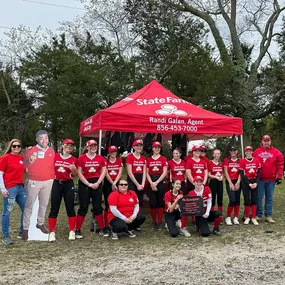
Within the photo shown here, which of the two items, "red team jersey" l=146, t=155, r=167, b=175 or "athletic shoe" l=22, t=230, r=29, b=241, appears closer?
"athletic shoe" l=22, t=230, r=29, b=241

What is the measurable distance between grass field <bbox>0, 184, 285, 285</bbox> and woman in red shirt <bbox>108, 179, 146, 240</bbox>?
0.23 m

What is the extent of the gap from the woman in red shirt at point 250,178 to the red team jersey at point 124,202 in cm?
217

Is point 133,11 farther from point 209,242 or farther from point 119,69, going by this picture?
point 209,242

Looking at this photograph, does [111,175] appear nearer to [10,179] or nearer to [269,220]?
[10,179]

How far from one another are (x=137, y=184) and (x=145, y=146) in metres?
3.00

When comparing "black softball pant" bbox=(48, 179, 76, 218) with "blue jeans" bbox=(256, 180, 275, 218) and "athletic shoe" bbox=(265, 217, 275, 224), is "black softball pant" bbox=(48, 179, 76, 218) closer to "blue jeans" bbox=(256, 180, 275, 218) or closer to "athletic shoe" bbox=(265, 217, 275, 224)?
"blue jeans" bbox=(256, 180, 275, 218)

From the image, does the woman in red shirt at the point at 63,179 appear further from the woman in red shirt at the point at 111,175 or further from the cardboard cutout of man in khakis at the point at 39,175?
the woman in red shirt at the point at 111,175

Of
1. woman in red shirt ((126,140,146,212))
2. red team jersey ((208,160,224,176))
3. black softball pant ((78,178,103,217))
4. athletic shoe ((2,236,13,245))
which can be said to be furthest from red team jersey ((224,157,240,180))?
athletic shoe ((2,236,13,245))

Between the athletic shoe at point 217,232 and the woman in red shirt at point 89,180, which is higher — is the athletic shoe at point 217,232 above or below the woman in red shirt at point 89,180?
below

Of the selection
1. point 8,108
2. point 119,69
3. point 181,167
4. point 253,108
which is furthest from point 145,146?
point 8,108

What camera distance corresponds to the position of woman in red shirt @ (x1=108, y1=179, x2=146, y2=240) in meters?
5.92

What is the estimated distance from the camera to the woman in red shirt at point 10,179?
549 cm

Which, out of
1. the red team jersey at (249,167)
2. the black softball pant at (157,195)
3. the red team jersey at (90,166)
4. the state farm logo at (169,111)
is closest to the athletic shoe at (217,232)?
the black softball pant at (157,195)

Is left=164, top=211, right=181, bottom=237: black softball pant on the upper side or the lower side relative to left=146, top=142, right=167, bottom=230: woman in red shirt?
lower
